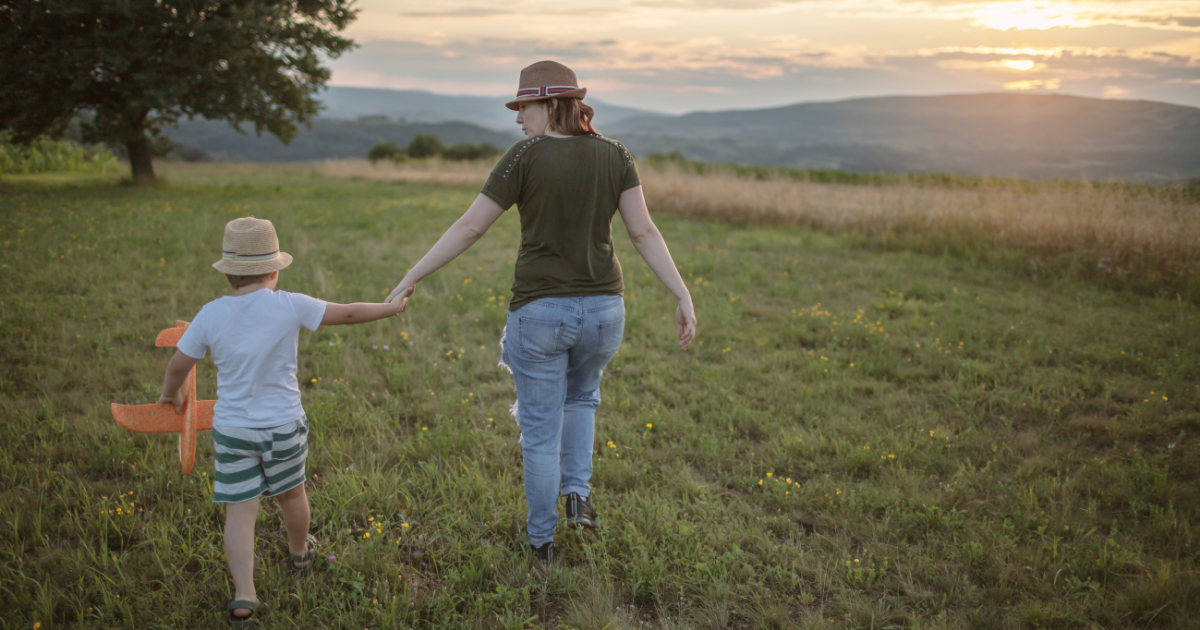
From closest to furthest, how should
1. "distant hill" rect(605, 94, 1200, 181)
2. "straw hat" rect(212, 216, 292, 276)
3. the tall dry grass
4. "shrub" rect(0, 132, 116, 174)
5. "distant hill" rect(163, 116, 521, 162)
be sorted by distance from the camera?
"straw hat" rect(212, 216, 292, 276)
the tall dry grass
"distant hill" rect(605, 94, 1200, 181)
"shrub" rect(0, 132, 116, 174)
"distant hill" rect(163, 116, 521, 162)

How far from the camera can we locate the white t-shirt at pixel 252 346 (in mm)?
2334

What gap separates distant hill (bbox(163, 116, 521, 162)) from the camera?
101 meters

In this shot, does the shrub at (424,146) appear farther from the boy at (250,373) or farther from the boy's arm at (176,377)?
the boy at (250,373)

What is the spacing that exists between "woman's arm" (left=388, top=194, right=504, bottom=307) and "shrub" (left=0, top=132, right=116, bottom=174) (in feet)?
79.4

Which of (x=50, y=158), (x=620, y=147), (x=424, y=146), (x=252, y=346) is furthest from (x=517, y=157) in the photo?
(x=424, y=146)

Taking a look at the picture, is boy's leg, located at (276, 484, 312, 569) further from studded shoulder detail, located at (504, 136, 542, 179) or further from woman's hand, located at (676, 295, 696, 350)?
woman's hand, located at (676, 295, 696, 350)

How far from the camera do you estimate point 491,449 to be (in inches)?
163

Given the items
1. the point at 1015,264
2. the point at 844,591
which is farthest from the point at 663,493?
the point at 1015,264

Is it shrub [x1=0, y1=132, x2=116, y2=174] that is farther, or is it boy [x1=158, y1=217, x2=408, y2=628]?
shrub [x1=0, y1=132, x2=116, y2=174]

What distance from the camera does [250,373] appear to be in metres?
2.37

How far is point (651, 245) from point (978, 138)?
9041cm

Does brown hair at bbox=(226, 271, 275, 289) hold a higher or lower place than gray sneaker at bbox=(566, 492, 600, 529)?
higher

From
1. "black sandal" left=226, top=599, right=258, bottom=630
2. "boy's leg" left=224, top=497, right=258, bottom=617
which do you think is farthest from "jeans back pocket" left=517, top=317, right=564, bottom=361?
"black sandal" left=226, top=599, right=258, bottom=630

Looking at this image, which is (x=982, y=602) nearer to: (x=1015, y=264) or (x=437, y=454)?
(x=437, y=454)
